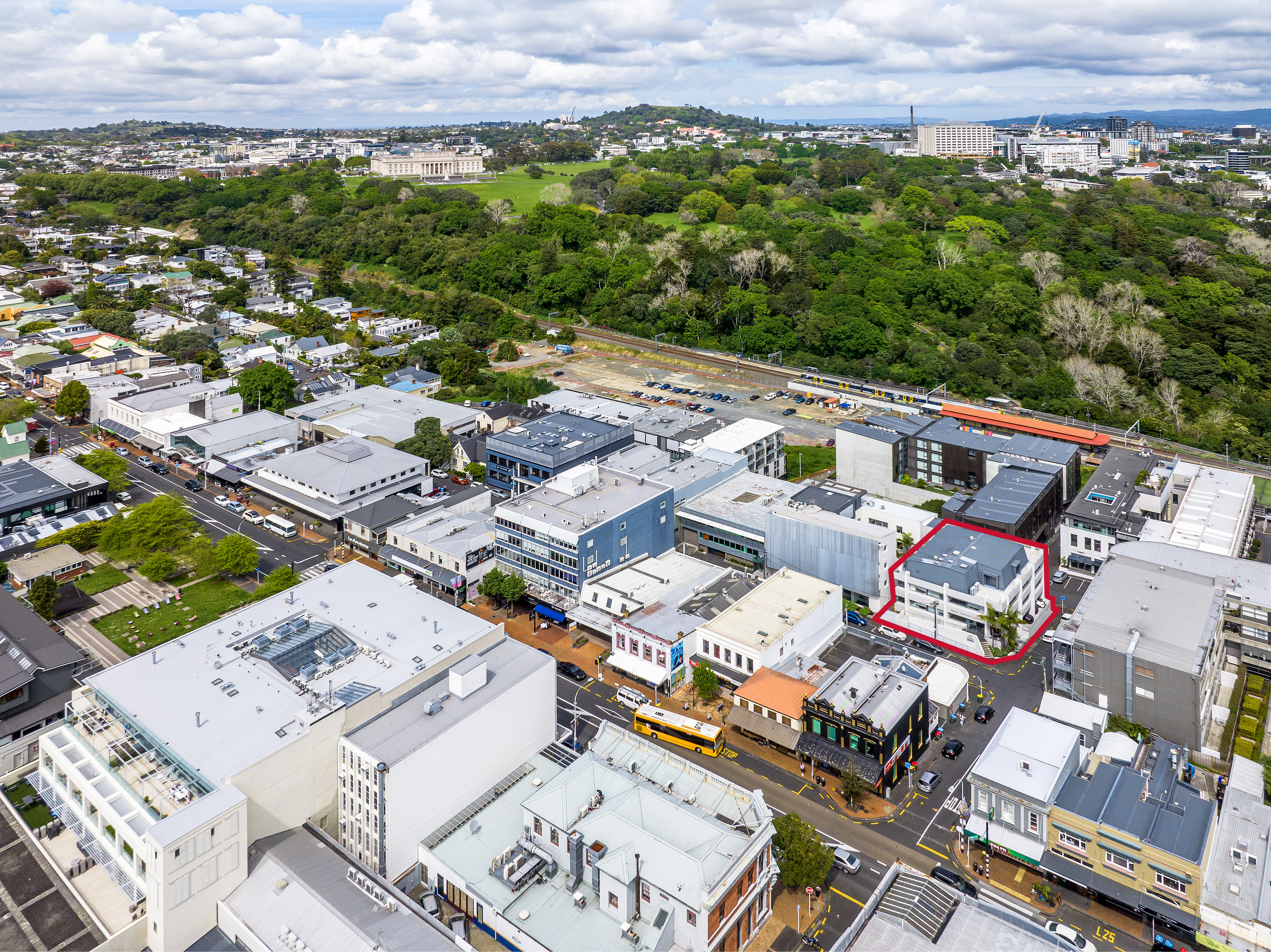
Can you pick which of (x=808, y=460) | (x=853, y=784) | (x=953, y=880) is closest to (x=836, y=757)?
(x=853, y=784)

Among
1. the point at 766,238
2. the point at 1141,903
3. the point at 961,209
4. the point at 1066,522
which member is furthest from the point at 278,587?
the point at 961,209

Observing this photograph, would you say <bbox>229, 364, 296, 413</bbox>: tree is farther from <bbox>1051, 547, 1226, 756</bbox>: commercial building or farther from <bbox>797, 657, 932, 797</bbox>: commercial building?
<bbox>1051, 547, 1226, 756</bbox>: commercial building

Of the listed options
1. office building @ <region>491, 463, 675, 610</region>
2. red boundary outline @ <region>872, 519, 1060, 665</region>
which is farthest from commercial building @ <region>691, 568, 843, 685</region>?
office building @ <region>491, 463, 675, 610</region>

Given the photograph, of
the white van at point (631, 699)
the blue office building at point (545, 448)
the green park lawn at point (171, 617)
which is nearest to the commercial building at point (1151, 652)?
the white van at point (631, 699)

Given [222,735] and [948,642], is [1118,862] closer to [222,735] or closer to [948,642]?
[948,642]

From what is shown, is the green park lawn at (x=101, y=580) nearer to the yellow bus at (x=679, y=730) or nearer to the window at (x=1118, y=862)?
the yellow bus at (x=679, y=730)

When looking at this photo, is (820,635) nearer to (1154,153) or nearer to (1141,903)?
(1141,903)
